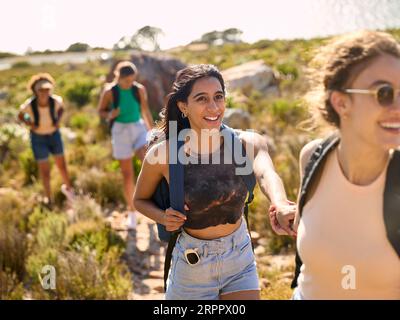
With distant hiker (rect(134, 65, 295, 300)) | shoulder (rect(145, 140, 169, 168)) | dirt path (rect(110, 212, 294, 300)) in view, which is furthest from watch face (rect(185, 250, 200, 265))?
dirt path (rect(110, 212, 294, 300))

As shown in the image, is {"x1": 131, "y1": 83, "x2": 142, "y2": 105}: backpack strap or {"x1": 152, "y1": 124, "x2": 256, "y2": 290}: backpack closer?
{"x1": 152, "y1": 124, "x2": 256, "y2": 290}: backpack

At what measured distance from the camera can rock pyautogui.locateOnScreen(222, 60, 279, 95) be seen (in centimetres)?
1634

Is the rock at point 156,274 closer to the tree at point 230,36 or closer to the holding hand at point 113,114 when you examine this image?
the holding hand at point 113,114

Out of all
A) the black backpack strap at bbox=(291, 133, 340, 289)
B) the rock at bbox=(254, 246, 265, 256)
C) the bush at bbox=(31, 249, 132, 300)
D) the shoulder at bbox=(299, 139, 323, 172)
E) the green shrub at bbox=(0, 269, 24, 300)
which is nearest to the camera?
the black backpack strap at bbox=(291, 133, 340, 289)

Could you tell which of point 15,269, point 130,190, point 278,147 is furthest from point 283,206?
point 278,147

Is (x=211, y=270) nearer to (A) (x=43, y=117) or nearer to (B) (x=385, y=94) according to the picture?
(B) (x=385, y=94)

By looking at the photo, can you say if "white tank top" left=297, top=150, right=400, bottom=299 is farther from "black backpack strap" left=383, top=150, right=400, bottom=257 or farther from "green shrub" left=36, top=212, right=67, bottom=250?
"green shrub" left=36, top=212, right=67, bottom=250

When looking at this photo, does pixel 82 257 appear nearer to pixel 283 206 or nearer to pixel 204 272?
pixel 204 272

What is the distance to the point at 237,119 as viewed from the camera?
10.8m

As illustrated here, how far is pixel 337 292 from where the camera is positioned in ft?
6.47

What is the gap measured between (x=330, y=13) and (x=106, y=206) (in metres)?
5.74

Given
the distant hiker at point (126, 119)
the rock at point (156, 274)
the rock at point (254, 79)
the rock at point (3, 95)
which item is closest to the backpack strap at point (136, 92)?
the distant hiker at point (126, 119)

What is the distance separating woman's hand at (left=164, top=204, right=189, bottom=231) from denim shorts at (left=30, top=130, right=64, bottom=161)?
482 cm

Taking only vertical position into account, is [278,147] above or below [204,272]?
above
